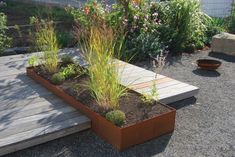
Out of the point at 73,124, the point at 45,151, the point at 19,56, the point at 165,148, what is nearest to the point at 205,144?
the point at 165,148

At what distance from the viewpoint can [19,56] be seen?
17.7 feet

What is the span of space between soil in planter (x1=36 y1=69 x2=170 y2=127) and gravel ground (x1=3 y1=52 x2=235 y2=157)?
24 cm

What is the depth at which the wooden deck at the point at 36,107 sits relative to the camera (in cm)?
298

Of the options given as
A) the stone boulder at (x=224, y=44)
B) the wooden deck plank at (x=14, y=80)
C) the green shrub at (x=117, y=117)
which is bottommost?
the stone boulder at (x=224, y=44)

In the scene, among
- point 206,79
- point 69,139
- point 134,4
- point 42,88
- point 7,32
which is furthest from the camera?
point 7,32

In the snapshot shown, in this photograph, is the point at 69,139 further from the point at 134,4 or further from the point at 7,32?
the point at 7,32

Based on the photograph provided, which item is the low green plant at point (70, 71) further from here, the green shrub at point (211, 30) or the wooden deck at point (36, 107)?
the green shrub at point (211, 30)

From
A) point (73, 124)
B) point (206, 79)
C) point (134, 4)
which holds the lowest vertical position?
point (206, 79)

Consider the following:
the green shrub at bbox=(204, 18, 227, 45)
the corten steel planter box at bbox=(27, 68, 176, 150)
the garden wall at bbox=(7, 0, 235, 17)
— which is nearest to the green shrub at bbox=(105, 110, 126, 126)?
the corten steel planter box at bbox=(27, 68, 176, 150)

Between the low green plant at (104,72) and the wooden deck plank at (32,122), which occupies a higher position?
the low green plant at (104,72)

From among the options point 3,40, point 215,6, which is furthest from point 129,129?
point 215,6

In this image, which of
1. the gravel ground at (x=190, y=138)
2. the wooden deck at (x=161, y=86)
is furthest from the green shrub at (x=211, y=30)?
the wooden deck at (x=161, y=86)

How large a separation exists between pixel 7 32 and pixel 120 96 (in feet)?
13.8

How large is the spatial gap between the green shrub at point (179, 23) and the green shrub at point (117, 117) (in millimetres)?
3323
